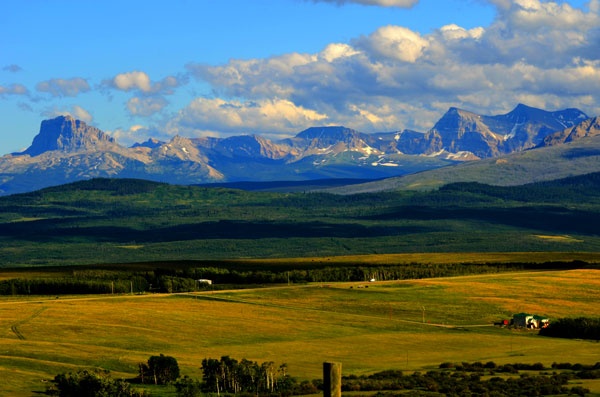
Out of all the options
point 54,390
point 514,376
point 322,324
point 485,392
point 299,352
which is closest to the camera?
point 485,392

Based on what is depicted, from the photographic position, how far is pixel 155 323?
187 m

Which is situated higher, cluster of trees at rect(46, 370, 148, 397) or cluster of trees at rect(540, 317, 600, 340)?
cluster of trees at rect(46, 370, 148, 397)

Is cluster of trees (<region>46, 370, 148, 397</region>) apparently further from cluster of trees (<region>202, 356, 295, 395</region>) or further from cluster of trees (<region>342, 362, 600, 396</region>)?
cluster of trees (<region>342, 362, 600, 396</region>)

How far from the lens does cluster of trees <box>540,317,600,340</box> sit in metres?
184

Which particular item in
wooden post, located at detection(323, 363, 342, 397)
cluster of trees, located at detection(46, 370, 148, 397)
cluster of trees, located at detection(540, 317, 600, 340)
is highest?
wooden post, located at detection(323, 363, 342, 397)

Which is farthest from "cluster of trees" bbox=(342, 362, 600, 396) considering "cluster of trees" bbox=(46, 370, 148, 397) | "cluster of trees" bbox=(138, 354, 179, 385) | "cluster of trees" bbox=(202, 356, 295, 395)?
"cluster of trees" bbox=(46, 370, 148, 397)

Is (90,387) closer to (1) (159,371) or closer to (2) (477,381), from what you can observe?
(1) (159,371)

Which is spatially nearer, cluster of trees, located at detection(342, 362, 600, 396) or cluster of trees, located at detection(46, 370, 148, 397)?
cluster of trees, located at detection(342, 362, 600, 396)

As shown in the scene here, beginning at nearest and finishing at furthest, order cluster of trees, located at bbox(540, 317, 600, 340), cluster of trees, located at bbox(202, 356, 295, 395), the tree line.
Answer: the tree line
cluster of trees, located at bbox(202, 356, 295, 395)
cluster of trees, located at bbox(540, 317, 600, 340)

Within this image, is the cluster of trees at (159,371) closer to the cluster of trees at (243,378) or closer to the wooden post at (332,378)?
the cluster of trees at (243,378)

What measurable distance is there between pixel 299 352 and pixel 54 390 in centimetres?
4723

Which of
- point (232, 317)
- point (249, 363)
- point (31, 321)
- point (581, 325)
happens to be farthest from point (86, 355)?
point (581, 325)

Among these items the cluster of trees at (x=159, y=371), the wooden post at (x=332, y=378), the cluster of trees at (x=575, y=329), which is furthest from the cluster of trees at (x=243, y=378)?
the wooden post at (x=332, y=378)

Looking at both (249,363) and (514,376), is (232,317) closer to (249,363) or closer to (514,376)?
(249,363)
